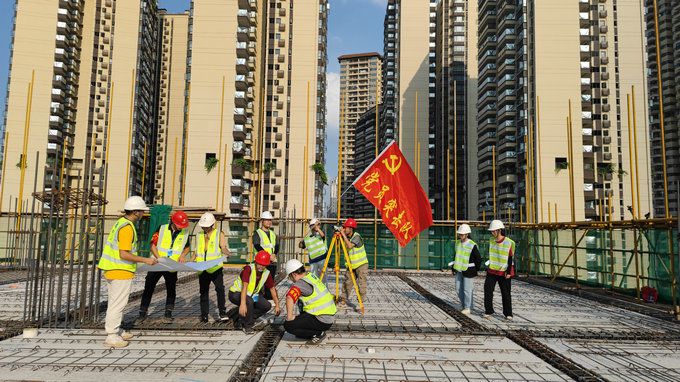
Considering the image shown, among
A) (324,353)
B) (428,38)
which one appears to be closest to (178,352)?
(324,353)

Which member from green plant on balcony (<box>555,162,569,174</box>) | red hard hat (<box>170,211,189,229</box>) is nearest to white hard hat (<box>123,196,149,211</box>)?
red hard hat (<box>170,211,189,229</box>)

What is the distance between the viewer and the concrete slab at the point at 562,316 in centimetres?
689

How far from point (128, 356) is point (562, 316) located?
7.07 m

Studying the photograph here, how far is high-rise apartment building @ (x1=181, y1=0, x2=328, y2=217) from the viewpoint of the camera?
1681 inches

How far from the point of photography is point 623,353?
5.46m

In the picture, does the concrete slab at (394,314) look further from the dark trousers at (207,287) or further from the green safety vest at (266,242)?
the dark trousers at (207,287)

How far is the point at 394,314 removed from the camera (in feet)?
25.6

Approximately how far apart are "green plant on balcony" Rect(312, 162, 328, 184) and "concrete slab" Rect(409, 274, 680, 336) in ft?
110

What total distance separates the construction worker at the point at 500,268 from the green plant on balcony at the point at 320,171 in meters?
37.2

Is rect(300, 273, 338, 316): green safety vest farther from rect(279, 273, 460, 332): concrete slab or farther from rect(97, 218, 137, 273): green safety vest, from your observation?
rect(97, 218, 137, 273): green safety vest

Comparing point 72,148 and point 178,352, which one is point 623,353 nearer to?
point 178,352

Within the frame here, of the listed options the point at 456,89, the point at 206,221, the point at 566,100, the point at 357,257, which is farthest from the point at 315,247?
the point at 456,89

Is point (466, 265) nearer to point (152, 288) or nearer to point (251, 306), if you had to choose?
point (251, 306)

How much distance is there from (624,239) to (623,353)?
7.95 m
